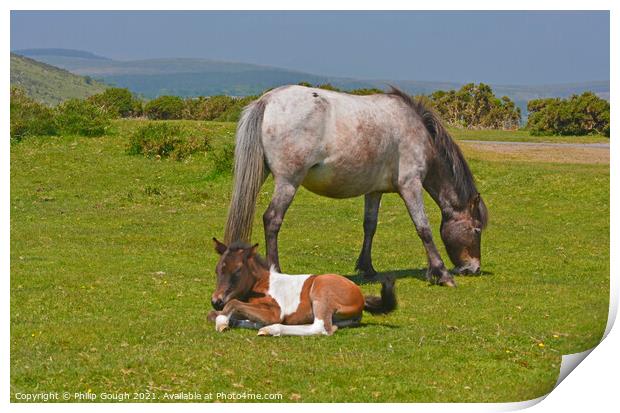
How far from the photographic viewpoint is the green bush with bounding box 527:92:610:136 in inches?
835

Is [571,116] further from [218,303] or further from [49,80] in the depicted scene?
[218,303]

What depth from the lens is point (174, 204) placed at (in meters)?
21.2

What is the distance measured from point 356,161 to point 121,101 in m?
26.4

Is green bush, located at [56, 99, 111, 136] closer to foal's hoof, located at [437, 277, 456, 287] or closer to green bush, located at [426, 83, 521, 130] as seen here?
green bush, located at [426, 83, 521, 130]

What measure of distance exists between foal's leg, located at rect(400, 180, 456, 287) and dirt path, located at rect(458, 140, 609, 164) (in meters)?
9.56

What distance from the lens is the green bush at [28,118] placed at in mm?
25688

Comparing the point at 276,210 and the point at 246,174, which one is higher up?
the point at 246,174

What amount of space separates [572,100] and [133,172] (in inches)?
439

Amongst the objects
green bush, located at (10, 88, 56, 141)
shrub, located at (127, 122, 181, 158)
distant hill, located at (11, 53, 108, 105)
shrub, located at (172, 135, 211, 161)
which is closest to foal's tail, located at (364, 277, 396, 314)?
distant hill, located at (11, 53, 108, 105)

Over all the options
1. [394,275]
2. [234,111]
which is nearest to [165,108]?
[234,111]

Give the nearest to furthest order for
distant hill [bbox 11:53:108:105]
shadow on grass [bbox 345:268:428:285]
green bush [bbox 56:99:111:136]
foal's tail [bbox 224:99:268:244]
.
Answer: foal's tail [bbox 224:99:268:244] → shadow on grass [bbox 345:268:428:285] → distant hill [bbox 11:53:108:105] → green bush [bbox 56:99:111:136]

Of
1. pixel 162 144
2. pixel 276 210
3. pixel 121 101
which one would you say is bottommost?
pixel 276 210

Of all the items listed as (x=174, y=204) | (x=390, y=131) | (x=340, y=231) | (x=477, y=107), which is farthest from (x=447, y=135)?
(x=477, y=107)

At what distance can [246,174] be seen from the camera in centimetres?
1152
